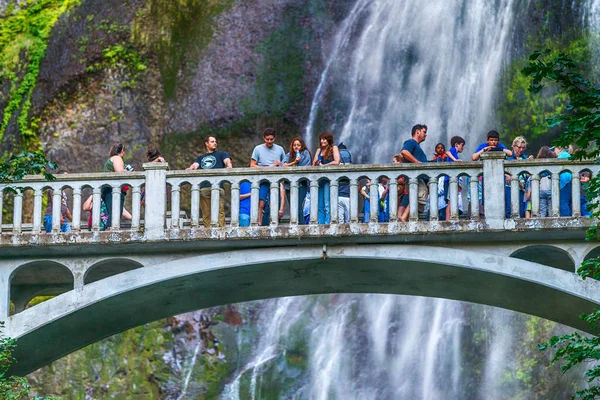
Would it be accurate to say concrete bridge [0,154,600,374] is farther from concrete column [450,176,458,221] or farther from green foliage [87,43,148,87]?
green foliage [87,43,148,87]

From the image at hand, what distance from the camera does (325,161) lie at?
23938mm

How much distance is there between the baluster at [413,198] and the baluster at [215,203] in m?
3.17

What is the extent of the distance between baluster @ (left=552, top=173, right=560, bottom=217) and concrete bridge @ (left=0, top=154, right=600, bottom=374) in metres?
0.02

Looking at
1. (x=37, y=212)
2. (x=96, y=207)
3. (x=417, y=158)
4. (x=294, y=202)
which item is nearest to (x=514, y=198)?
(x=417, y=158)

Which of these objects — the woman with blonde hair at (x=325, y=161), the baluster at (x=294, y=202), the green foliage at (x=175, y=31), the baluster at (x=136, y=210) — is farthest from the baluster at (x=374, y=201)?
the green foliage at (x=175, y=31)

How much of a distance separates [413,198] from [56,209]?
5975 millimetres

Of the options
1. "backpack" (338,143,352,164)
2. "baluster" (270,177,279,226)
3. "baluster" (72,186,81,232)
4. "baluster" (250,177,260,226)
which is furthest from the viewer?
"backpack" (338,143,352,164)

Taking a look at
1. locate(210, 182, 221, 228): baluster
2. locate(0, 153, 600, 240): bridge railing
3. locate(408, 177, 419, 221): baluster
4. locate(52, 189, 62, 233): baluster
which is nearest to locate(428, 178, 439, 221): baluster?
locate(0, 153, 600, 240): bridge railing

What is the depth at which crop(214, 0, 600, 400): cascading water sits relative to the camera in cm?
3272

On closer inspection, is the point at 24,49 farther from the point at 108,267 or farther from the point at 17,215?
the point at 17,215

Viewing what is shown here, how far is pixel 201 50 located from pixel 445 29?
20.4 ft

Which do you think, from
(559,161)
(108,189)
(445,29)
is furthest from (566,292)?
(445,29)

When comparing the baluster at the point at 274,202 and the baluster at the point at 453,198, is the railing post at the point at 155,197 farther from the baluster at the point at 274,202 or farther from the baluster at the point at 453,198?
the baluster at the point at 453,198

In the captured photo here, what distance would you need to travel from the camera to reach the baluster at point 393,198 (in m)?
23.0
